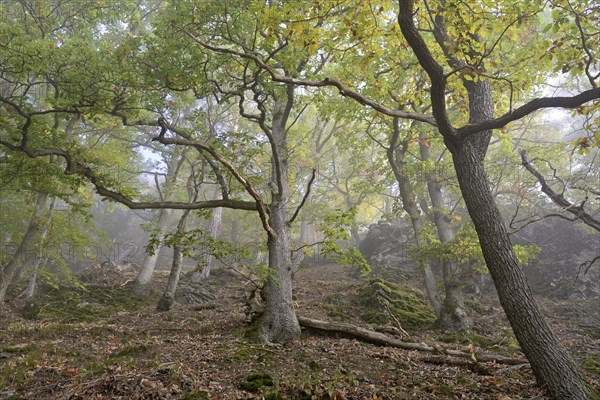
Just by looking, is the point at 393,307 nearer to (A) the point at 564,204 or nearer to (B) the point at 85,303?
(A) the point at 564,204

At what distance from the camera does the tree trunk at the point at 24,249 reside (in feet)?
31.1

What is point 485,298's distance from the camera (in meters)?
14.6

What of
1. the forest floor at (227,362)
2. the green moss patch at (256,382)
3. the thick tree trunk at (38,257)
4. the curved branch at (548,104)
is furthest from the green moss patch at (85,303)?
the curved branch at (548,104)

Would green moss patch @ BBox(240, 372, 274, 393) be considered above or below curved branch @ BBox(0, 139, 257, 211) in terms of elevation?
below

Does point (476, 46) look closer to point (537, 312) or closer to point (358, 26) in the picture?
point (358, 26)

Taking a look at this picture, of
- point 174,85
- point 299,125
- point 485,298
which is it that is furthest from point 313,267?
point 174,85

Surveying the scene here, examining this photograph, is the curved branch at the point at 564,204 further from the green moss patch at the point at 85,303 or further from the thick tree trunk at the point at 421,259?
the green moss patch at the point at 85,303

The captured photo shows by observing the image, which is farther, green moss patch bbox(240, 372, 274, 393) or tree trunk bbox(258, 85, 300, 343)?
tree trunk bbox(258, 85, 300, 343)

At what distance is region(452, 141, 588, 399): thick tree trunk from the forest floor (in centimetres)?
33

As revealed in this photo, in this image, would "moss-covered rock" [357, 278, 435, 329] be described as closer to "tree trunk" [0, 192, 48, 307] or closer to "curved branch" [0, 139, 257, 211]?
"curved branch" [0, 139, 257, 211]

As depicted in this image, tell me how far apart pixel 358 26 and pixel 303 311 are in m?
8.53

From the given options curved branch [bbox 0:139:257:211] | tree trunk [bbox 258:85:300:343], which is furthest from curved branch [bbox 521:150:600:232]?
curved branch [bbox 0:139:257:211]

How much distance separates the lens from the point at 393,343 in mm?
7352

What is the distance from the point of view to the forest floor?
4703 mm
